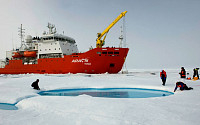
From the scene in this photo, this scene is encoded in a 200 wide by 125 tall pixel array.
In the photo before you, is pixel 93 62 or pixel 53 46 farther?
pixel 53 46

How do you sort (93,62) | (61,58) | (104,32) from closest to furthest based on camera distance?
(93,62) → (61,58) → (104,32)

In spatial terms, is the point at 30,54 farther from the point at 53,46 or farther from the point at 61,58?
the point at 61,58

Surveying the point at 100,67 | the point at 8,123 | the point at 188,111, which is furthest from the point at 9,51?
the point at 188,111

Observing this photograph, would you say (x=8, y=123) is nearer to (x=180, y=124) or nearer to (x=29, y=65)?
(x=180, y=124)

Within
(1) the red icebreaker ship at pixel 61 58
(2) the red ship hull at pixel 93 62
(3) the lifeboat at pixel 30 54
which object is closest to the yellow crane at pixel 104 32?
(1) the red icebreaker ship at pixel 61 58

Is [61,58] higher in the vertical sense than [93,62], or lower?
higher

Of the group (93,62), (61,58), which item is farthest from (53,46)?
(93,62)

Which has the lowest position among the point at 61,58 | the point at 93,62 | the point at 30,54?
the point at 93,62

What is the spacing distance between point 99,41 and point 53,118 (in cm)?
2000

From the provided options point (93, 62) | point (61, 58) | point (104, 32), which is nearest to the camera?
point (93, 62)

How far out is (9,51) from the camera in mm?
30422

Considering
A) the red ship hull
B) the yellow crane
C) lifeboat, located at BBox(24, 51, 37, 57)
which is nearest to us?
the red ship hull

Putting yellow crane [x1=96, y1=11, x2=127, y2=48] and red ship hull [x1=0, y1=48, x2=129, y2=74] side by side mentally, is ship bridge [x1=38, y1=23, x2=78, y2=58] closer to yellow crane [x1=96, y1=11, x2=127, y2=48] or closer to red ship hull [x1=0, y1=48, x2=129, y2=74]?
red ship hull [x1=0, y1=48, x2=129, y2=74]

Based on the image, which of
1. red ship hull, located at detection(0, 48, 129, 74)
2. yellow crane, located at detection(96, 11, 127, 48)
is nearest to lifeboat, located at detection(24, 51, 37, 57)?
red ship hull, located at detection(0, 48, 129, 74)
